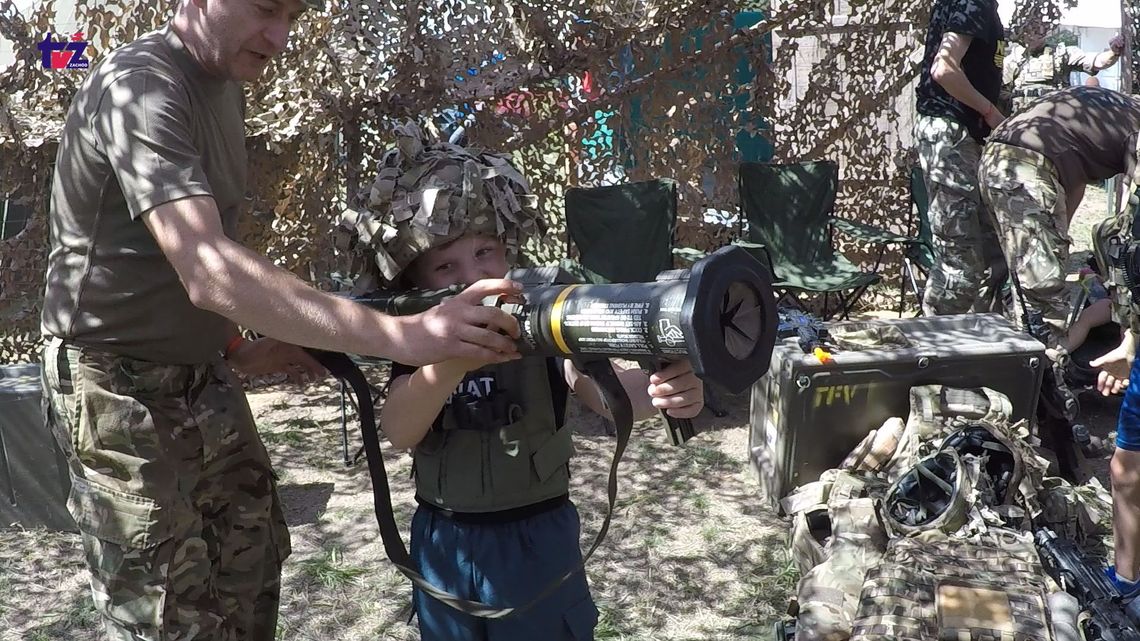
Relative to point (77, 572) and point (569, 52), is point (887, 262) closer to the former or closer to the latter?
point (569, 52)

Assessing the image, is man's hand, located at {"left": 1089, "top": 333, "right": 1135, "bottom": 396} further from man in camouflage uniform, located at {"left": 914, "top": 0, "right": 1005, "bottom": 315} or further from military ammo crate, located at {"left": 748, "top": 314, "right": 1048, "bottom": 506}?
man in camouflage uniform, located at {"left": 914, "top": 0, "right": 1005, "bottom": 315}

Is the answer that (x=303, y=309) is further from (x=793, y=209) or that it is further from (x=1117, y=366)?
(x=793, y=209)

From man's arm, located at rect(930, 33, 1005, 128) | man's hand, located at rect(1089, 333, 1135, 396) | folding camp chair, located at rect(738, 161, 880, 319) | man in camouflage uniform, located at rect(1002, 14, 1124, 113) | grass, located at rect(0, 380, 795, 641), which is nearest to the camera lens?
man's hand, located at rect(1089, 333, 1135, 396)

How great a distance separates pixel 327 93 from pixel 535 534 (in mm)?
4706

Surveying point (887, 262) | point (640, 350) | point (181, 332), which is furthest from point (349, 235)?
point (887, 262)

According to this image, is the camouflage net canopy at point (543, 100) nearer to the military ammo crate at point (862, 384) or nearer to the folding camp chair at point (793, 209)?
the folding camp chair at point (793, 209)

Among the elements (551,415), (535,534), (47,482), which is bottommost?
(47,482)

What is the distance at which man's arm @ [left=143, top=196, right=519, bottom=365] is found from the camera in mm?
1688

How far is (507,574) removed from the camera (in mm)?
2117

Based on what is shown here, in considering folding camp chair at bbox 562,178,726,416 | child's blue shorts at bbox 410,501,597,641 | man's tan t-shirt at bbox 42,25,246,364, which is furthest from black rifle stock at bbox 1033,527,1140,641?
folding camp chair at bbox 562,178,726,416

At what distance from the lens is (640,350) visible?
4.99ft

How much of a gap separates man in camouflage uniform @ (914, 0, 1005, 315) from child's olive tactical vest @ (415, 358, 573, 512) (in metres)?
4.56

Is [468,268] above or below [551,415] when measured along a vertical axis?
above

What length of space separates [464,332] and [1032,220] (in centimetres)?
414
